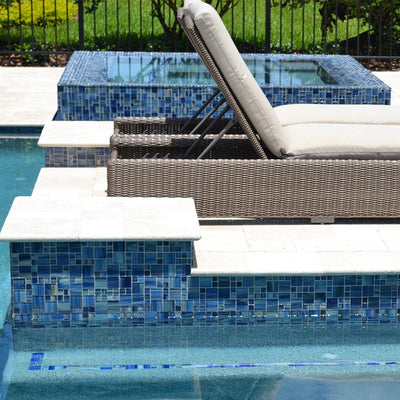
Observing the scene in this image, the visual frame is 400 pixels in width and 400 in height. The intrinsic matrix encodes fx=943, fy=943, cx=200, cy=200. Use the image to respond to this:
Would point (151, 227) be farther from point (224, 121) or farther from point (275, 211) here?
point (224, 121)

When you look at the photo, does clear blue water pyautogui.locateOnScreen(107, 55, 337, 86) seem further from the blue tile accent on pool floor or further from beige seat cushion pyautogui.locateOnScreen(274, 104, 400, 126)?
the blue tile accent on pool floor

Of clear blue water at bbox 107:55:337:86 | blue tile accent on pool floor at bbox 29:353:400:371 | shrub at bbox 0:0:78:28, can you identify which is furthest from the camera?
shrub at bbox 0:0:78:28

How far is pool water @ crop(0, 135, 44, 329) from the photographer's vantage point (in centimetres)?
518

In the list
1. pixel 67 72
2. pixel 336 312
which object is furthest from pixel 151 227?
pixel 67 72

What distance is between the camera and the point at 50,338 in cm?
420

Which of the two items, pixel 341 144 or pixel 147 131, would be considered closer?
pixel 341 144

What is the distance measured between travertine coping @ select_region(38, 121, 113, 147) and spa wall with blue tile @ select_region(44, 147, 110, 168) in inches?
1.6

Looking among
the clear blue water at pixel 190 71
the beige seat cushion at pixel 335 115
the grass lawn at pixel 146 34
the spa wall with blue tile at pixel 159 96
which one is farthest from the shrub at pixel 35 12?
the beige seat cushion at pixel 335 115

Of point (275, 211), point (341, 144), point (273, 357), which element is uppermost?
point (341, 144)

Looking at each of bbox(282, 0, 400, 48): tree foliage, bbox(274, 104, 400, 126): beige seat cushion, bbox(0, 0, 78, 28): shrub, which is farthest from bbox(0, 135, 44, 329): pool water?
bbox(0, 0, 78, 28): shrub

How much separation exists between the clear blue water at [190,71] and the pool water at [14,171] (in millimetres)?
867

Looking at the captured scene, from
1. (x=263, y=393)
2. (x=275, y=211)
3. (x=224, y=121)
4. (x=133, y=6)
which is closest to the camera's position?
(x=263, y=393)

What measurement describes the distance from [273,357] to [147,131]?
235cm

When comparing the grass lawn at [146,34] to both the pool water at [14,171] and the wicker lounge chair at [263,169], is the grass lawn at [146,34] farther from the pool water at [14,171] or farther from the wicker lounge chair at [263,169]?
the wicker lounge chair at [263,169]
